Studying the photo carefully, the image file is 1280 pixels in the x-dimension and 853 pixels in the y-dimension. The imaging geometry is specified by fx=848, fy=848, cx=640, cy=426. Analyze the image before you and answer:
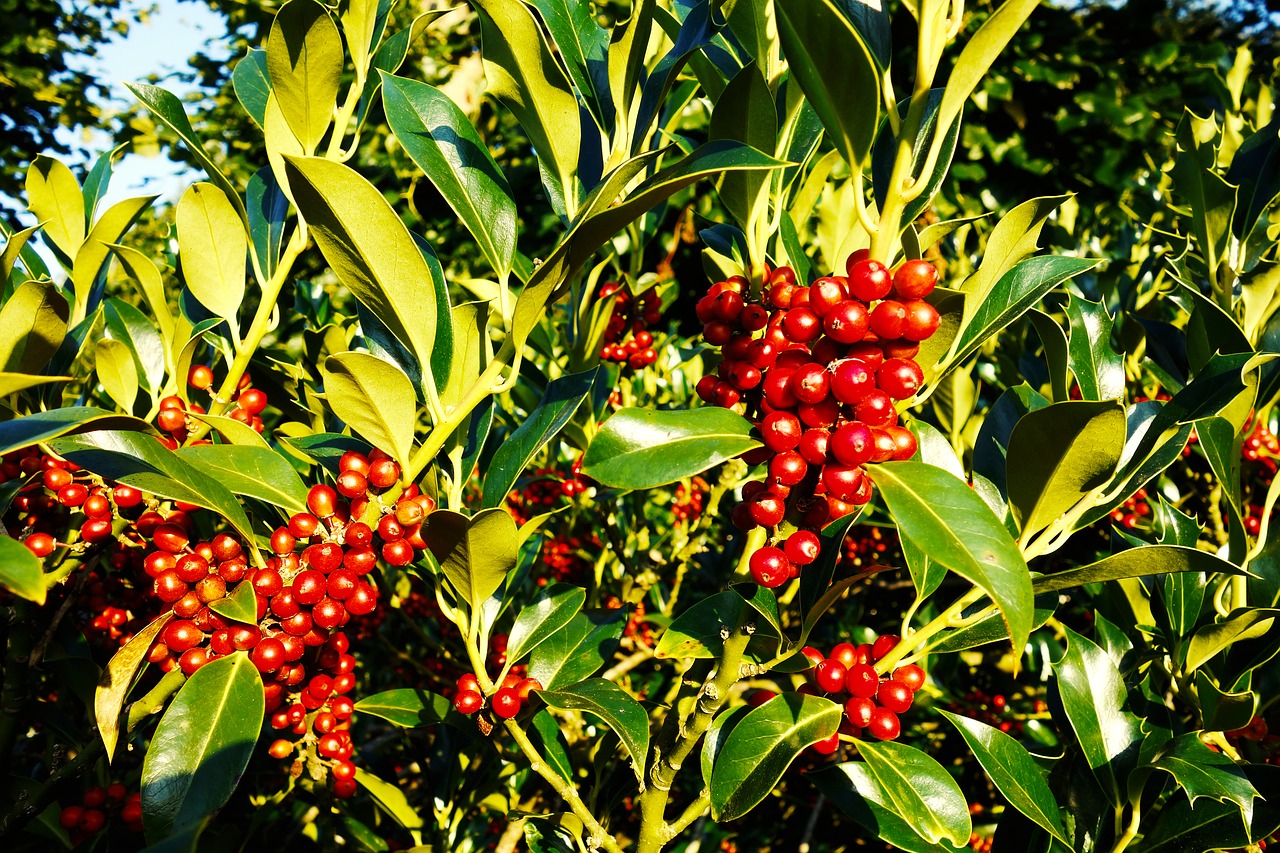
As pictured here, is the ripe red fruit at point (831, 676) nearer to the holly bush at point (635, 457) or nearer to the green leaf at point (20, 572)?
the holly bush at point (635, 457)

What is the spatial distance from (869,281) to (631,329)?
142 centimetres

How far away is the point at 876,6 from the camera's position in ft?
2.79

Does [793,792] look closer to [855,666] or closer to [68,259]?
[855,666]

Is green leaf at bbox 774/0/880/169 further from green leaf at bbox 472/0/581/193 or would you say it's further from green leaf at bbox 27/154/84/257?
green leaf at bbox 27/154/84/257

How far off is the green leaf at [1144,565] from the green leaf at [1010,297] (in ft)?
0.86

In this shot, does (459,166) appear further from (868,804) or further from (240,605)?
(868,804)

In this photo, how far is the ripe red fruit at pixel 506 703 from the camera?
110 centimetres

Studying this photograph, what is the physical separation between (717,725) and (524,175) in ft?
11.3

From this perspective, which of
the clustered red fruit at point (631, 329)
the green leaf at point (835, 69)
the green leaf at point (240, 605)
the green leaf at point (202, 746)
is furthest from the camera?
the clustered red fruit at point (631, 329)

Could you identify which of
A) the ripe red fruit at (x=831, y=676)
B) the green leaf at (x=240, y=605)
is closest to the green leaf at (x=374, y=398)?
the green leaf at (x=240, y=605)

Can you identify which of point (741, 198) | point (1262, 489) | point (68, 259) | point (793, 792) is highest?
point (741, 198)

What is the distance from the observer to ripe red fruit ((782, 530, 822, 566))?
0.87 m

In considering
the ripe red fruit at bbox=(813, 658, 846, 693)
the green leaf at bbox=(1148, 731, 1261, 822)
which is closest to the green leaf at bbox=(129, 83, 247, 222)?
the ripe red fruit at bbox=(813, 658, 846, 693)

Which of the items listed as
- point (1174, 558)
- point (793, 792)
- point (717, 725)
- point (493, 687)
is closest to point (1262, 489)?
point (793, 792)
